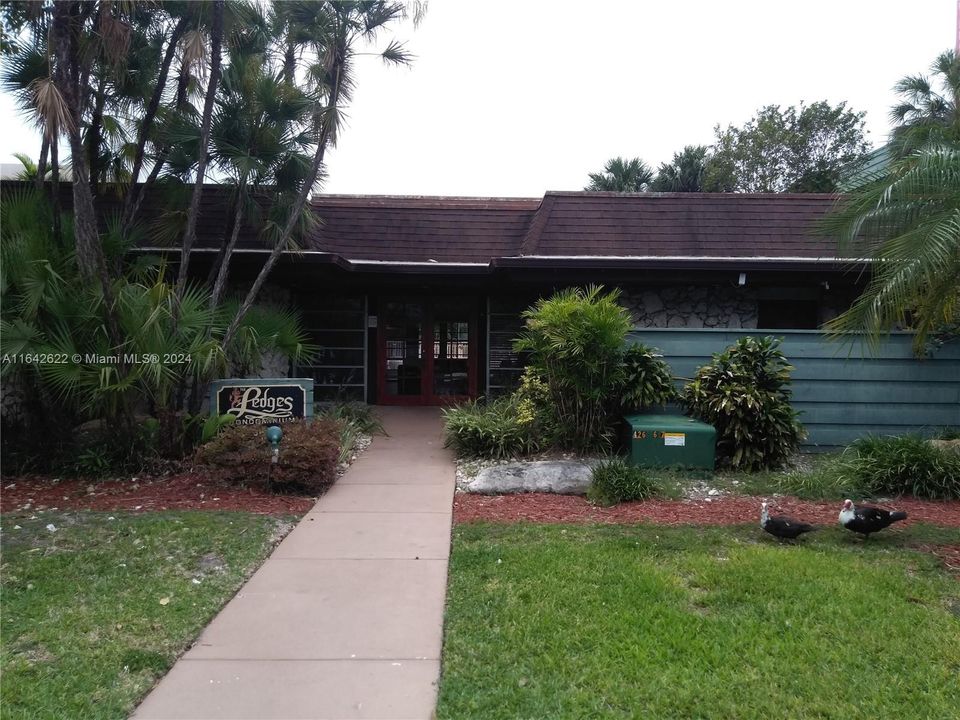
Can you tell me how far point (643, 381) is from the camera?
9.72 m

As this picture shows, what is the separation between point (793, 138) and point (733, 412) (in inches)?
1135

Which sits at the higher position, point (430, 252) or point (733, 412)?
point (430, 252)

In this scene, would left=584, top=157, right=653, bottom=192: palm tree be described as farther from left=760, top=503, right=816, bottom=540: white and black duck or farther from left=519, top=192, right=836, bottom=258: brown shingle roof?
left=760, top=503, right=816, bottom=540: white and black duck

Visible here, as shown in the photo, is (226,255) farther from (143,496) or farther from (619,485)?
(619,485)

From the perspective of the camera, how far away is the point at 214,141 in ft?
34.0

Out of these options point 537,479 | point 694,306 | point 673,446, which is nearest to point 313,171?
point 537,479

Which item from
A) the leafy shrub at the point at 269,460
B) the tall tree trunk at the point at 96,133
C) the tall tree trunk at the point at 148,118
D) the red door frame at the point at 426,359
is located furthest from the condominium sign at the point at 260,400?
the red door frame at the point at 426,359

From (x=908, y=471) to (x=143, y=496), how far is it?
856 cm

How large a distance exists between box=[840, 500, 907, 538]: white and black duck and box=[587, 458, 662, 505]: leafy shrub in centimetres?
212

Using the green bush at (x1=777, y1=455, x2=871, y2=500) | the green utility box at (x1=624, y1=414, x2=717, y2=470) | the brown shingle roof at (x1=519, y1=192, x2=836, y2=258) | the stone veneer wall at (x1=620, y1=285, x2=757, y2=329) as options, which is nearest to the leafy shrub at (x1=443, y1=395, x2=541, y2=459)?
the green utility box at (x1=624, y1=414, x2=717, y2=470)

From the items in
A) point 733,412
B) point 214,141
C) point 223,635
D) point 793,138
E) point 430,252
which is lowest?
point 223,635

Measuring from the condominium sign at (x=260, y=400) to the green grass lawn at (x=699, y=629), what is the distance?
13.9ft

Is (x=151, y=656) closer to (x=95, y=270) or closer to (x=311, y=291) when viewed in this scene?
(x=95, y=270)

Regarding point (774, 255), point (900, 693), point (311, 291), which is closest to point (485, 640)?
point (900, 693)
